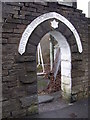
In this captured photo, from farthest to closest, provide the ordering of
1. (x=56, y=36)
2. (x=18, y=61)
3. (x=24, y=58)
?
(x=56, y=36), (x=24, y=58), (x=18, y=61)

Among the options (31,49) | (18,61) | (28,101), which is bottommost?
(28,101)

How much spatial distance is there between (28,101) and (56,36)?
2338 millimetres

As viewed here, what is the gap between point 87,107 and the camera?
584 centimetres

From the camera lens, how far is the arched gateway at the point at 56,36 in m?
5.04

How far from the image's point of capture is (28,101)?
512 centimetres

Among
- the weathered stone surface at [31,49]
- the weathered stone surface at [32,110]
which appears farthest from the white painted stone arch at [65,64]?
the weathered stone surface at [32,110]

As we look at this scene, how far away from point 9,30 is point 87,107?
11.3 ft

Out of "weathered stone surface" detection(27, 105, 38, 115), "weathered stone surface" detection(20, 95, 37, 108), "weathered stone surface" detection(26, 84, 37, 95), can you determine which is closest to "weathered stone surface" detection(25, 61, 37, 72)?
"weathered stone surface" detection(26, 84, 37, 95)

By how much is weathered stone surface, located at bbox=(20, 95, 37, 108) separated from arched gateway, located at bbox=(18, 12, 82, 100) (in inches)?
51.1

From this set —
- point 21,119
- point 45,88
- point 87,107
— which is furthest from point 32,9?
point 45,88

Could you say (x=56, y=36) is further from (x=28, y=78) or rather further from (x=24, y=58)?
(x=28, y=78)

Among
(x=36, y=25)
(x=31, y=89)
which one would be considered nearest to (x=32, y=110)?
(x=31, y=89)

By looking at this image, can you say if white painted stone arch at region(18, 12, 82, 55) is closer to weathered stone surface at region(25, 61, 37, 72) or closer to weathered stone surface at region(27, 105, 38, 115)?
weathered stone surface at region(25, 61, 37, 72)

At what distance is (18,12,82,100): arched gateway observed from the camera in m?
5.04
